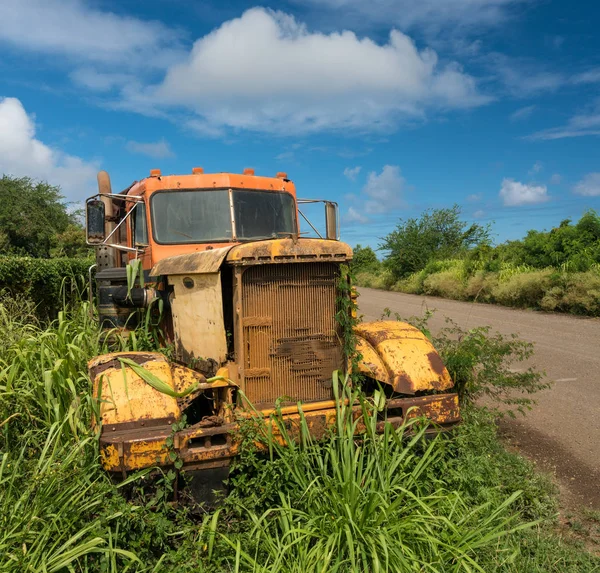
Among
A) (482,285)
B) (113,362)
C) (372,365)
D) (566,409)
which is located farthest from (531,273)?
(113,362)

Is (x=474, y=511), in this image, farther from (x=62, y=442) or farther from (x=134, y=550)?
(x=62, y=442)

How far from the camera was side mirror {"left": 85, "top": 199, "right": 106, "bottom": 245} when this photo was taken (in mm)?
5195

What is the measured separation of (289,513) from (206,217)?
3.32m

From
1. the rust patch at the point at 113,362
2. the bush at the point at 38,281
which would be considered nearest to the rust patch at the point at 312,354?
the rust patch at the point at 113,362

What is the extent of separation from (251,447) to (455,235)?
28.7 metres

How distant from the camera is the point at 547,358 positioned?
30.4 ft

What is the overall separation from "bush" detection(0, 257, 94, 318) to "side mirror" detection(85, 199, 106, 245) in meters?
3.25

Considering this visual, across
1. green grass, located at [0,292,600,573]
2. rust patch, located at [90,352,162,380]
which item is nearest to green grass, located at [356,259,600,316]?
green grass, located at [0,292,600,573]

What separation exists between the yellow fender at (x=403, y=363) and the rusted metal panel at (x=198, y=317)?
109cm

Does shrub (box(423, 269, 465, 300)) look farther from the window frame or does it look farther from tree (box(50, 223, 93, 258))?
tree (box(50, 223, 93, 258))

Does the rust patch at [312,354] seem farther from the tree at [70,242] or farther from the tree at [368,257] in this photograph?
the tree at [368,257]

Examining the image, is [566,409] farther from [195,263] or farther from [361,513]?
[195,263]

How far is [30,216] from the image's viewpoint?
3033 centimetres

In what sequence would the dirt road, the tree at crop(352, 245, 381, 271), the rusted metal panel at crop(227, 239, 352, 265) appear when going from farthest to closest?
1. the tree at crop(352, 245, 381, 271)
2. the dirt road
3. the rusted metal panel at crop(227, 239, 352, 265)
